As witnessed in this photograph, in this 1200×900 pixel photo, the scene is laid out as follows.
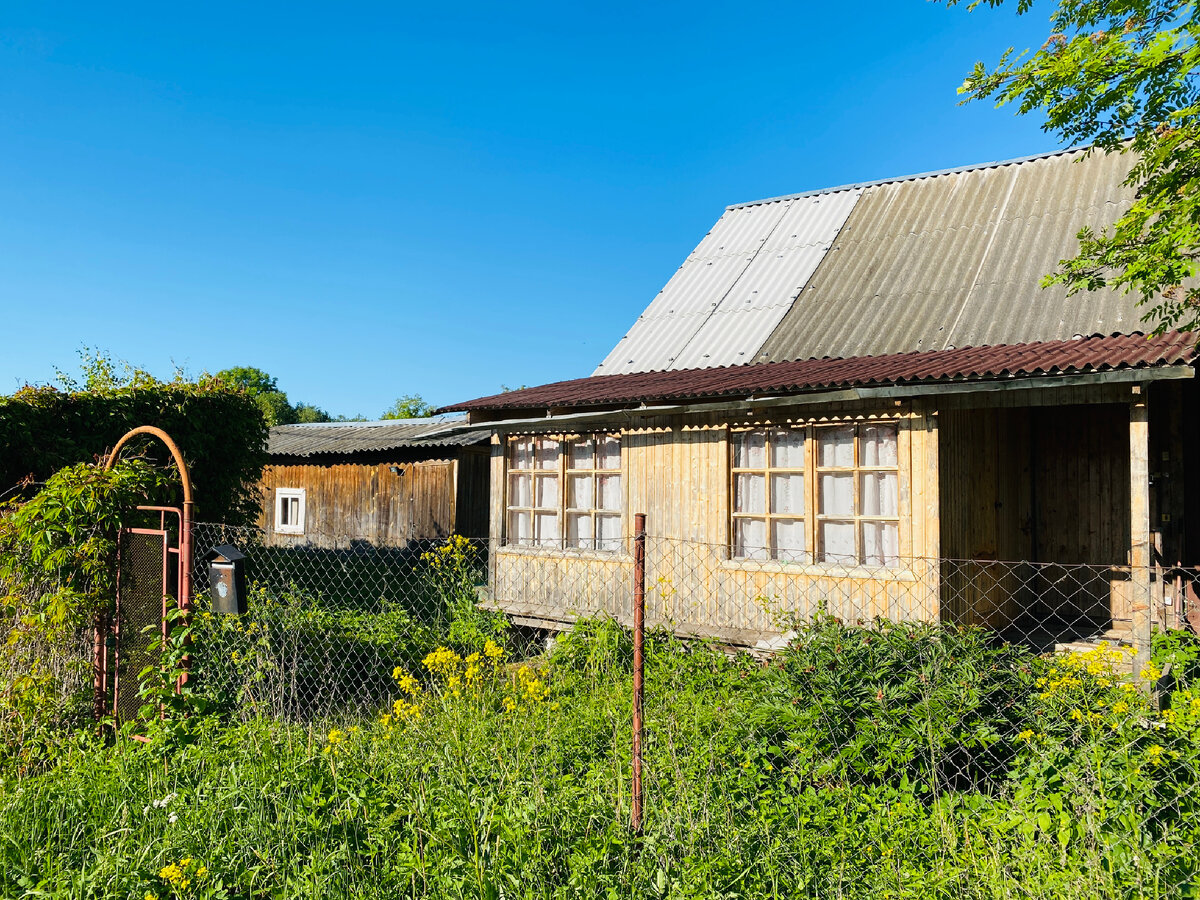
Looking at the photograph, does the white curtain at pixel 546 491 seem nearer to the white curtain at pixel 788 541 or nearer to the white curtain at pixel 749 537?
the white curtain at pixel 749 537

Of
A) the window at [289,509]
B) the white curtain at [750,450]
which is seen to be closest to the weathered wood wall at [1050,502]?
the white curtain at [750,450]

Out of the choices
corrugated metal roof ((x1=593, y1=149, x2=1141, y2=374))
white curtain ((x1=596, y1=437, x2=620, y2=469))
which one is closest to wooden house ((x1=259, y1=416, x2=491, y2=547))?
corrugated metal roof ((x1=593, y1=149, x2=1141, y2=374))

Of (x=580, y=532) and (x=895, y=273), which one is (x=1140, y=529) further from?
(x=580, y=532)

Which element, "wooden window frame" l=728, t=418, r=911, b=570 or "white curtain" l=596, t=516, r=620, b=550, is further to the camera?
"white curtain" l=596, t=516, r=620, b=550

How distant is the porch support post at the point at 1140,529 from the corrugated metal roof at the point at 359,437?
11568mm

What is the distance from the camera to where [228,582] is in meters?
5.24

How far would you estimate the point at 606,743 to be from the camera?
530cm

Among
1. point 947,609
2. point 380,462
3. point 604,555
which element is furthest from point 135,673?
point 380,462

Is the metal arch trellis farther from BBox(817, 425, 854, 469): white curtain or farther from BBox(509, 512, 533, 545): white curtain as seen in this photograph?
BBox(817, 425, 854, 469): white curtain

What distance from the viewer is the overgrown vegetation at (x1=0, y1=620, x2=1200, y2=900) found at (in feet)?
11.8

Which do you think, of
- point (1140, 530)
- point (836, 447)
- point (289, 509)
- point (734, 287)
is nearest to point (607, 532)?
point (836, 447)

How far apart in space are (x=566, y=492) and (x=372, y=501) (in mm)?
9883

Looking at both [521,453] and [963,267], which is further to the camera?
[521,453]

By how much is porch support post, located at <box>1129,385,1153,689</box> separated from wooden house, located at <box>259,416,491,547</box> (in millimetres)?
11789
